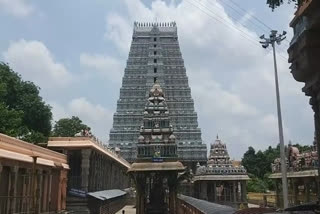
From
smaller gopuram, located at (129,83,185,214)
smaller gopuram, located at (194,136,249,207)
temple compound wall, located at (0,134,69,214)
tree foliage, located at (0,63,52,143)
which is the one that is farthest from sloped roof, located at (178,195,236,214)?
smaller gopuram, located at (194,136,249,207)

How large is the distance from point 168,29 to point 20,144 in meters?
68.1

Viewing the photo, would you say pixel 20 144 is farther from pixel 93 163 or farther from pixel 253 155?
pixel 253 155

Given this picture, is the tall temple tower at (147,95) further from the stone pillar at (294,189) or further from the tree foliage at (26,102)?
the stone pillar at (294,189)

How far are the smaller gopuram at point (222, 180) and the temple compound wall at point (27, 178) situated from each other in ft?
80.5

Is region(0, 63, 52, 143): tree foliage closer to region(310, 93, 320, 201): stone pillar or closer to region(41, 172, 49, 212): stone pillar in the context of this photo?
region(41, 172, 49, 212): stone pillar

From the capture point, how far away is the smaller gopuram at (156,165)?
86.7 feet

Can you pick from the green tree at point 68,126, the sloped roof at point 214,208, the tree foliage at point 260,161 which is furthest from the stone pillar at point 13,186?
the tree foliage at point 260,161

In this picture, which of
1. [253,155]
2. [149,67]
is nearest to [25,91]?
[149,67]

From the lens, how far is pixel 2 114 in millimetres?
31000

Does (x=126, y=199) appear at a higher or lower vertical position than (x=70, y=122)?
lower

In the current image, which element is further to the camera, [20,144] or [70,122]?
[70,122]

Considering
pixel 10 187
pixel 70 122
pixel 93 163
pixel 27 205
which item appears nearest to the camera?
pixel 10 187

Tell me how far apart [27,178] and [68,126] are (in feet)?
132

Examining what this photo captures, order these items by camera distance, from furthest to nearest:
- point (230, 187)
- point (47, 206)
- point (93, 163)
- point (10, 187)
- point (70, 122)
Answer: point (70, 122) → point (230, 187) → point (93, 163) → point (47, 206) → point (10, 187)
